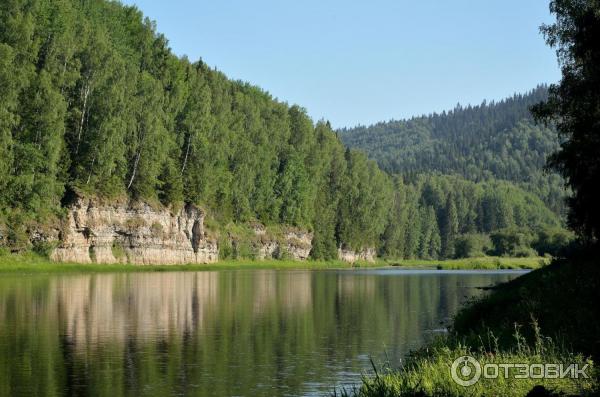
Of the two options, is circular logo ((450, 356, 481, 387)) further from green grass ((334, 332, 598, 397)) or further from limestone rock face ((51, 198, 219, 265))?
limestone rock face ((51, 198, 219, 265))

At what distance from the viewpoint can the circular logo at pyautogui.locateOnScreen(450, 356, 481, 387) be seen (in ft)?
58.7

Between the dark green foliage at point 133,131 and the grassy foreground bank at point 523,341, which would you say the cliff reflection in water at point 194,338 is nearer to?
the grassy foreground bank at point 523,341

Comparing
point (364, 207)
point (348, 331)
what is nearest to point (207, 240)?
point (364, 207)

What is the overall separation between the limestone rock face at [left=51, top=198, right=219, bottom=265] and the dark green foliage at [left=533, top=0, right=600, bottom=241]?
208 ft

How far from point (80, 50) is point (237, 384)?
87759mm

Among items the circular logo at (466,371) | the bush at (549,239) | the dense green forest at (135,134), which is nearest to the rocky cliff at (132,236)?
the dense green forest at (135,134)

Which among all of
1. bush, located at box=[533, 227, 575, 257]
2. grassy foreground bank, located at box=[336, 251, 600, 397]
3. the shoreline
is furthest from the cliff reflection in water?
bush, located at box=[533, 227, 575, 257]

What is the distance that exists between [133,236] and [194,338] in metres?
75.9

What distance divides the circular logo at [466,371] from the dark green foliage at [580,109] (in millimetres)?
17659

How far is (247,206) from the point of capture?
14762 centimetres

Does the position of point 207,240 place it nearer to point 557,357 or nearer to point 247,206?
point 247,206

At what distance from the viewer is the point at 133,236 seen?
10850cm

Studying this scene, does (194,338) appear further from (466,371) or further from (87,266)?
(87,266)

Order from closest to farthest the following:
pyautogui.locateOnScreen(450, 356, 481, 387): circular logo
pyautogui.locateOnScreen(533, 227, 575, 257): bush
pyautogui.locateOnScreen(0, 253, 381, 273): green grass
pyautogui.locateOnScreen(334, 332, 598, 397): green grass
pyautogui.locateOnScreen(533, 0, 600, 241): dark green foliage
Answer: pyautogui.locateOnScreen(334, 332, 598, 397): green grass
pyautogui.locateOnScreen(450, 356, 481, 387): circular logo
pyautogui.locateOnScreen(533, 0, 600, 241): dark green foliage
pyautogui.locateOnScreen(0, 253, 381, 273): green grass
pyautogui.locateOnScreen(533, 227, 575, 257): bush
